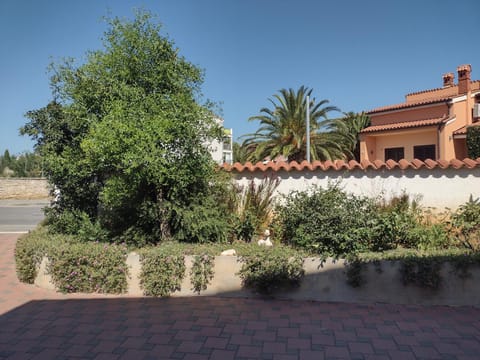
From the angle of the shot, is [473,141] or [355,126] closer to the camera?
[473,141]

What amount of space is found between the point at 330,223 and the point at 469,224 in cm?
235

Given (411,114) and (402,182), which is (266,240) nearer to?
(402,182)

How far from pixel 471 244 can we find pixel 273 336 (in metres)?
3.87

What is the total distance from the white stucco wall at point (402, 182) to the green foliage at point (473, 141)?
1465cm

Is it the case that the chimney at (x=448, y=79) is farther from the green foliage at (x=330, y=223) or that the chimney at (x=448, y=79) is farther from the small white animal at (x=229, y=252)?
the small white animal at (x=229, y=252)

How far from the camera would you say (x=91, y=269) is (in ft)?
18.5

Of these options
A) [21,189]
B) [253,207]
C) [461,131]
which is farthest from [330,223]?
[21,189]

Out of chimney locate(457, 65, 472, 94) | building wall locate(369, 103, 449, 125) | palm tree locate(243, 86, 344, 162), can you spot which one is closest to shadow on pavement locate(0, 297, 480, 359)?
palm tree locate(243, 86, 344, 162)

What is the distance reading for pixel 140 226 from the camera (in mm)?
6531

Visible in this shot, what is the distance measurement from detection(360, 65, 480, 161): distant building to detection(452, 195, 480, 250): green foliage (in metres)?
15.7

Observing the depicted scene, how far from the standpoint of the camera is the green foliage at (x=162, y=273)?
5449 mm

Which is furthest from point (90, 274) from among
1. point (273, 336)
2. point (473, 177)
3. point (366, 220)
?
point (473, 177)

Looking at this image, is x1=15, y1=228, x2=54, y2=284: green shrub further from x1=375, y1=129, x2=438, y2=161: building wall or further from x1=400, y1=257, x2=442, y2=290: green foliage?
x1=375, y1=129, x2=438, y2=161: building wall

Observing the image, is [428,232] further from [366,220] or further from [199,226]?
[199,226]
